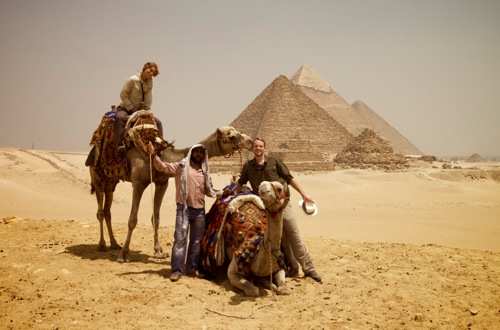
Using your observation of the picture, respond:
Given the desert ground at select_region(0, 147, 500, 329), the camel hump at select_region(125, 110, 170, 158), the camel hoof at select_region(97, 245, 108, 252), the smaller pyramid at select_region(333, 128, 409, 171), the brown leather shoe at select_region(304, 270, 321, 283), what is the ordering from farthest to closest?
the smaller pyramid at select_region(333, 128, 409, 171) < the camel hoof at select_region(97, 245, 108, 252) < the camel hump at select_region(125, 110, 170, 158) < the brown leather shoe at select_region(304, 270, 321, 283) < the desert ground at select_region(0, 147, 500, 329)

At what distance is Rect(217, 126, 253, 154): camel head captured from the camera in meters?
4.77

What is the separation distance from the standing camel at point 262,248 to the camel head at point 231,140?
2.26ft

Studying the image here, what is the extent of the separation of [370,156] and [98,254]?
147 feet

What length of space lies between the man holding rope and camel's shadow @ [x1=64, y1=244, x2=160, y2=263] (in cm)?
106

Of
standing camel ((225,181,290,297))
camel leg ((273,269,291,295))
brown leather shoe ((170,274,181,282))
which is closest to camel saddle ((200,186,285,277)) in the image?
standing camel ((225,181,290,297))

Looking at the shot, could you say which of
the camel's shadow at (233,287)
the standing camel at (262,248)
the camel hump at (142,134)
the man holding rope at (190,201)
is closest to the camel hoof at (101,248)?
the camel hump at (142,134)

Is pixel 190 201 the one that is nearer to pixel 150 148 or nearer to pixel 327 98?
pixel 150 148

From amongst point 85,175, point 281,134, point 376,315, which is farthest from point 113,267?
point 281,134

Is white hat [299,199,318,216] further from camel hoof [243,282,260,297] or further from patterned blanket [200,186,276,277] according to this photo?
camel hoof [243,282,260,297]

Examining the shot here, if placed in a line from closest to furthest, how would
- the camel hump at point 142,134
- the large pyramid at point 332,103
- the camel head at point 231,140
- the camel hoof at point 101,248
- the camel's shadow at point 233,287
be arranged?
the camel's shadow at point 233,287, the camel head at point 231,140, the camel hump at point 142,134, the camel hoof at point 101,248, the large pyramid at point 332,103

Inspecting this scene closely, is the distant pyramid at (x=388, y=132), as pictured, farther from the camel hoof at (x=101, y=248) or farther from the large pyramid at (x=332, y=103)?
the camel hoof at (x=101, y=248)

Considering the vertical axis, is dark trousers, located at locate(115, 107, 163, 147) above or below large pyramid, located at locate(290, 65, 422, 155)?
below

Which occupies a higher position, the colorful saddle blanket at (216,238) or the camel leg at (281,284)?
the colorful saddle blanket at (216,238)

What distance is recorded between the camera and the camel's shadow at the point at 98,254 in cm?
561
